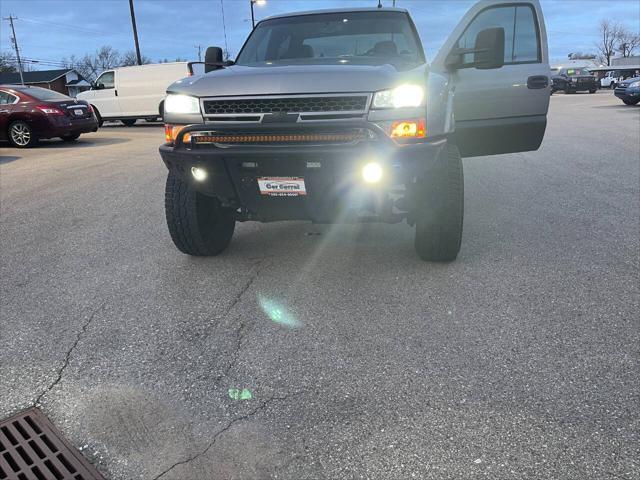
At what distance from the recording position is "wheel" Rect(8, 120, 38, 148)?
40.3 feet

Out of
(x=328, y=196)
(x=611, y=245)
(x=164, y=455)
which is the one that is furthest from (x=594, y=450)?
(x=611, y=245)

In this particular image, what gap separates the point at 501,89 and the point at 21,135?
1132cm

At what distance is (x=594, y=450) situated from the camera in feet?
6.64

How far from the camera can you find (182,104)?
345 centimetres

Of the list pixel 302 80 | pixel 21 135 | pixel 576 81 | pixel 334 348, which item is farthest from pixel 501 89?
pixel 576 81

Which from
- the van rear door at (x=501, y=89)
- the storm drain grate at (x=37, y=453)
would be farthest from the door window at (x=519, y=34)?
the storm drain grate at (x=37, y=453)

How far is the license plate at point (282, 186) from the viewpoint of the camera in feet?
10.8

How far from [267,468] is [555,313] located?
2011mm

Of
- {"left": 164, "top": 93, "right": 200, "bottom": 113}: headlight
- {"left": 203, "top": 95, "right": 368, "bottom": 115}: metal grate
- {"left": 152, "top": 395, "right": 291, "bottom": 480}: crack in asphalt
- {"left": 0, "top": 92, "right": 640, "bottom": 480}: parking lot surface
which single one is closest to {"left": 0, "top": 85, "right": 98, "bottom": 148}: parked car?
{"left": 0, "top": 92, "right": 640, "bottom": 480}: parking lot surface

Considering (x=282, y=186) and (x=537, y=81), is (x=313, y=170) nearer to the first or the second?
(x=282, y=186)

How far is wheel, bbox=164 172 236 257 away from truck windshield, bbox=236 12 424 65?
48.5 inches

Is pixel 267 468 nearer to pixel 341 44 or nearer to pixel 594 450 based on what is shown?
pixel 594 450

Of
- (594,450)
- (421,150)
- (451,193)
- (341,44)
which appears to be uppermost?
(341,44)

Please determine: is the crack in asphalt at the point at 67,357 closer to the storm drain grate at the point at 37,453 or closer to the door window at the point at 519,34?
the storm drain grate at the point at 37,453
